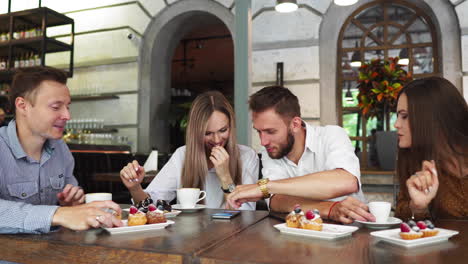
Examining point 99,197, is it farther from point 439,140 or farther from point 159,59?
point 159,59

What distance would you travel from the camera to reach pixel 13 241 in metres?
1.13

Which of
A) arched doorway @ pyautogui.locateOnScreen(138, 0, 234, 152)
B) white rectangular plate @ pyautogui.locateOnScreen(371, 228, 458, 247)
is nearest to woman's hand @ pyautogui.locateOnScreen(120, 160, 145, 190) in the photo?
white rectangular plate @ pyautogui.locateOnScreen(371, 228, 458, 247)

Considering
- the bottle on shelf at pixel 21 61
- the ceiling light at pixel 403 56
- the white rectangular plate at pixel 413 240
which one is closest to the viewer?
the white rectangular plate at pixel 413 240

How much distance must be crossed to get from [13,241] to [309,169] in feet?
4.71

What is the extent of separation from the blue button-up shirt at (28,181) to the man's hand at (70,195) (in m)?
0.12

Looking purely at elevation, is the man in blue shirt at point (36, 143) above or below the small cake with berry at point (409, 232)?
above

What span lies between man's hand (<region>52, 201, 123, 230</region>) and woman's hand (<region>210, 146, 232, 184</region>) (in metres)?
0.88

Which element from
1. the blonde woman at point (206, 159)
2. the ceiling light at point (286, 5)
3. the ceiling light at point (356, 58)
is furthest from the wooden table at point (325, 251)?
the ceiling light at point (356, 58)

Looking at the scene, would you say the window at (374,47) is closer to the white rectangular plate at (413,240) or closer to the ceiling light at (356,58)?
the ceiling light at (356,58)

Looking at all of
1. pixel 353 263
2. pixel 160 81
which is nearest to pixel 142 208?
pixel 353 263

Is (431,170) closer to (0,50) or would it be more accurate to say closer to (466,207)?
(466,207)

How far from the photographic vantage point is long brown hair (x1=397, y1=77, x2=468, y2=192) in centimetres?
168

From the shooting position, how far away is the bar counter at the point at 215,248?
90 cm

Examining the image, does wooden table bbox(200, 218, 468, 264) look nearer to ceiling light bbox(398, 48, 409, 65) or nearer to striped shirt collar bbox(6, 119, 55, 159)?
striped shirt collar bbox(6, 119, 55, 159)
